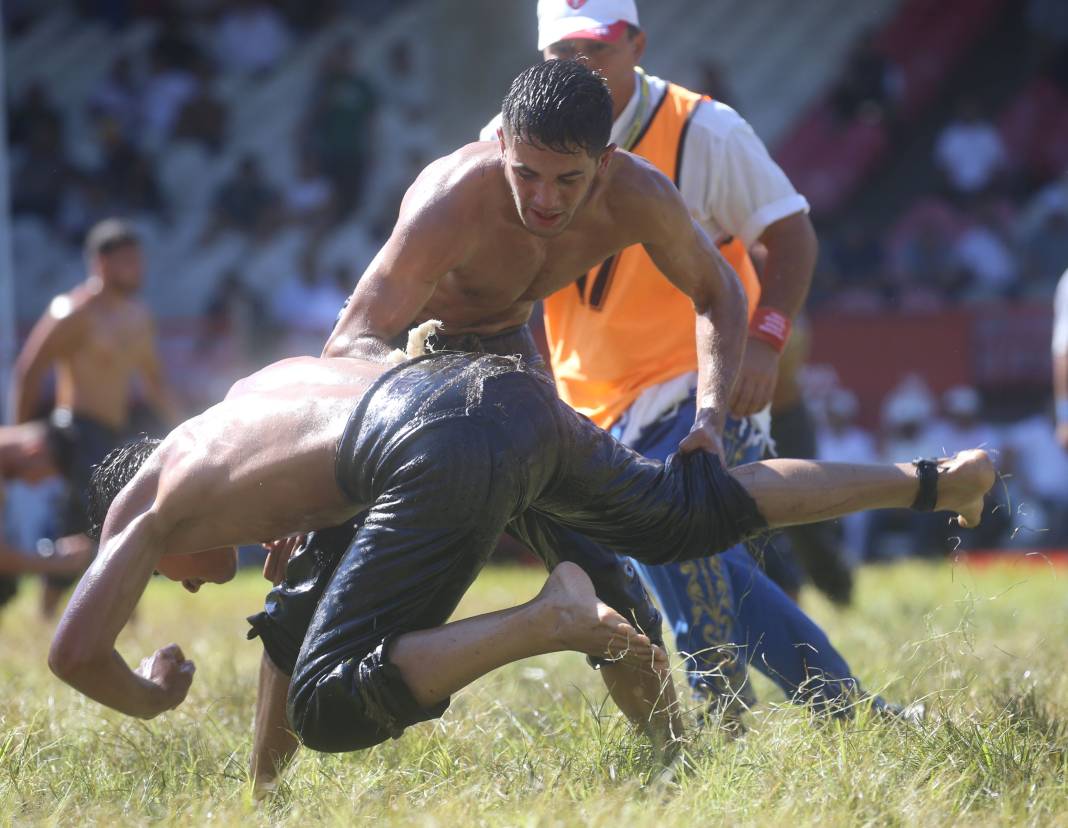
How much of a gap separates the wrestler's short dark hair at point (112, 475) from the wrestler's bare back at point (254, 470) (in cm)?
28

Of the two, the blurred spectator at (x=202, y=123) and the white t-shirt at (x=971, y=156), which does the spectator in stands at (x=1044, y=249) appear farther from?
the blurred spectator at (x=202, y=123)

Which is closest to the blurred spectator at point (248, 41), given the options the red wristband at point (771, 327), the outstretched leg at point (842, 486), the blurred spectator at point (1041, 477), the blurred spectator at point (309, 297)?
the blurred spectator at point (309, 297)

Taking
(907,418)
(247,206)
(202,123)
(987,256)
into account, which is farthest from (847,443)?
(202,123)

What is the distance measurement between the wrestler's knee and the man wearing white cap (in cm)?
118

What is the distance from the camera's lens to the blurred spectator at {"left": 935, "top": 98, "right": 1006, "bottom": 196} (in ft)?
45.3

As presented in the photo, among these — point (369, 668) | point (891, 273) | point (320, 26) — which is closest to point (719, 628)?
point (369, 668)

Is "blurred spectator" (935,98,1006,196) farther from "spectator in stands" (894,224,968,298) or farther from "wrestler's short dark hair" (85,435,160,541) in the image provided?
"wrestler's short dark hair" (85,435,160,541)

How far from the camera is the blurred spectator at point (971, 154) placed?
13.8 m

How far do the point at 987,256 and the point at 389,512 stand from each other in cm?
1069

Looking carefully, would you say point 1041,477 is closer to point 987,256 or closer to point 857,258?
point 987,256

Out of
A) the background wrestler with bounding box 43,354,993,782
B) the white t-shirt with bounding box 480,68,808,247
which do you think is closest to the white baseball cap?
the white t-shirt with bounding box 480,68,808,247

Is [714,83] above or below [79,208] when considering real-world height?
above

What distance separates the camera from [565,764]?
3.42m

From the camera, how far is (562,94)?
11.2 feet
